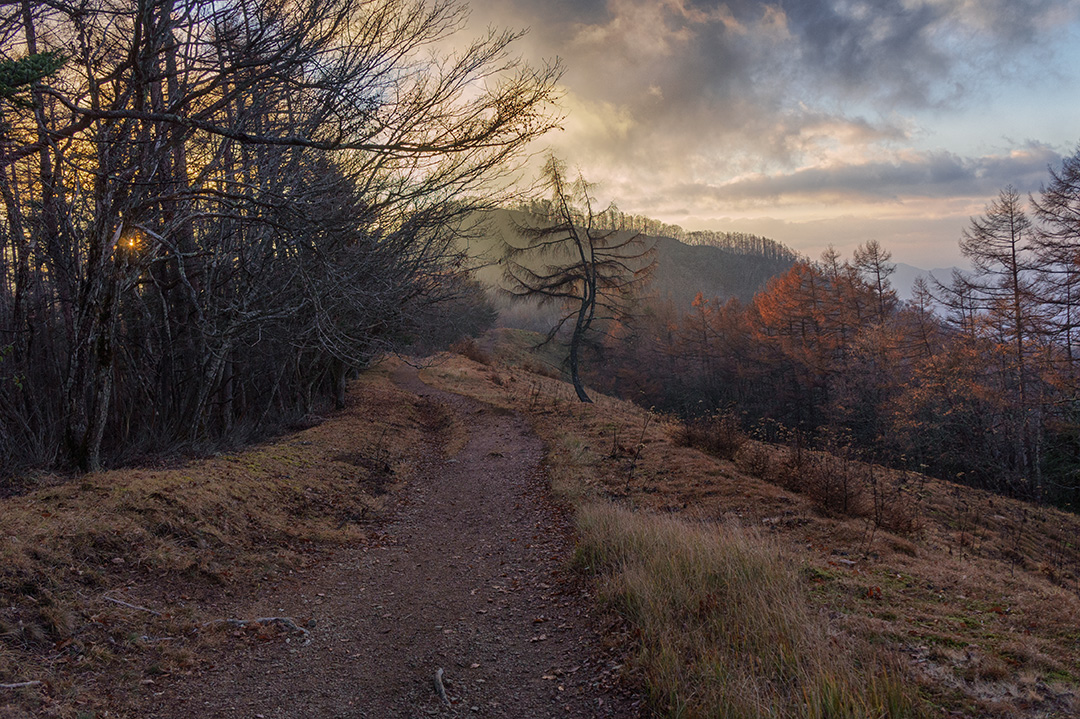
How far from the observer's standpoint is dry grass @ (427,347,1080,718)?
10.4ft

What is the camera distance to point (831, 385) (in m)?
32.3

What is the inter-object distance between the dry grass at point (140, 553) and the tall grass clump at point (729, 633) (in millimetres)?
3367

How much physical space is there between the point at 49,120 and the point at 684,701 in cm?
946

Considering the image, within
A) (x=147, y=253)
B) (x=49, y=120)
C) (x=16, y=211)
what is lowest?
(x=147, y=253)

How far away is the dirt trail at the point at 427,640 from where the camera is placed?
11.7ft

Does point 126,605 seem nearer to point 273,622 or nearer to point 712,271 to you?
point 273,622

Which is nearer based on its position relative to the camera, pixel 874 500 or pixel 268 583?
pixel 268 583

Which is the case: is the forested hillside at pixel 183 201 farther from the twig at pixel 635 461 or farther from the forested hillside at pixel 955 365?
the forested hillside at pixel 955 365

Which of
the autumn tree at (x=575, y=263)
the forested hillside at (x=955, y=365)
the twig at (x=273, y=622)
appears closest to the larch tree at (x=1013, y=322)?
the forested hillside at (x=955, y=365)

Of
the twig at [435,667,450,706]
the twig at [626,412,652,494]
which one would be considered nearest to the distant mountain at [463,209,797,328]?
the twig at [626,412,652,494]

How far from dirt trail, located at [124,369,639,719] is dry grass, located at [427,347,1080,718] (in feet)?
2.68

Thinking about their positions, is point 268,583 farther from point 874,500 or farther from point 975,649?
point 874,500

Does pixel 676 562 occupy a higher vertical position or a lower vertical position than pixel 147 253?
lower

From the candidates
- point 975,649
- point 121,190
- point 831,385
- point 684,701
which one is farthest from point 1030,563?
point 831,385
